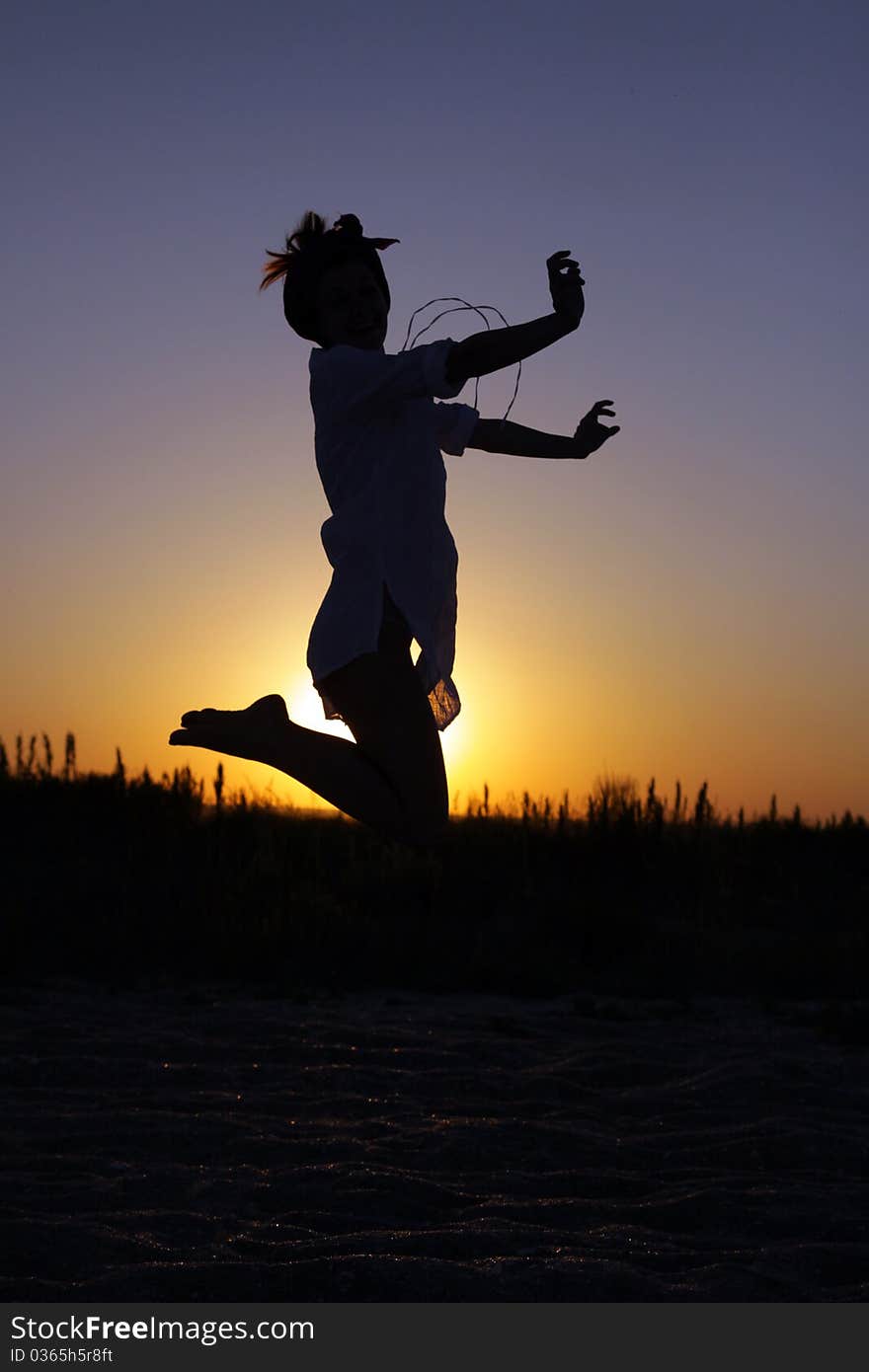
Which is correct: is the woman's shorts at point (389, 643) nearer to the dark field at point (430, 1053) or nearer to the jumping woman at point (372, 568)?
the jumping woman at point (372, 568)

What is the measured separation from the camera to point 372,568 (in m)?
3.48

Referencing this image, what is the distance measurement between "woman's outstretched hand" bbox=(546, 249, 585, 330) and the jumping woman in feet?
0.46

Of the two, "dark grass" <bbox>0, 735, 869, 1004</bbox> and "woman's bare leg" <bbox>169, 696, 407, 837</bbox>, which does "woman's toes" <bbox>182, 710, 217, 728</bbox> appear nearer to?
"woman's bare leg" <bbox>169, 696, 407, 837</bbox>

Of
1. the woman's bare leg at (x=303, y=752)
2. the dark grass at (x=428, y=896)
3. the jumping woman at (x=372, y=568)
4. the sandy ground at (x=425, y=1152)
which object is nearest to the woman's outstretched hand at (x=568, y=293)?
the jumping woman at (x=372, y=568)

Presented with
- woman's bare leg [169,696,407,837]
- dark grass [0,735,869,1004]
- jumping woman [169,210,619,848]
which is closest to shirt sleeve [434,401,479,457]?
jumping woman [169,210,619,848]

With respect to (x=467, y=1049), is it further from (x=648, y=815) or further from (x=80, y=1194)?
(x=648, y=815)

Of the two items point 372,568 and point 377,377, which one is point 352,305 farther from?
point 372,568

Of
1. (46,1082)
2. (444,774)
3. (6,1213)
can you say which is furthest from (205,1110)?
(444,774)

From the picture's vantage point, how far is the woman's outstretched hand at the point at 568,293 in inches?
124

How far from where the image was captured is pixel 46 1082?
17.6 ft

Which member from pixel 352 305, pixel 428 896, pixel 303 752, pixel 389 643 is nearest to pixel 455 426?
pixel 352 305

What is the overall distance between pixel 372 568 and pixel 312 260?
85cm

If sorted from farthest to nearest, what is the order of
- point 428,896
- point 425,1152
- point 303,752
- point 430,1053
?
point 428,896 < point 430,1053 < point 425,1152 < point 303,752

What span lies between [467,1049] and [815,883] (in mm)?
4966
